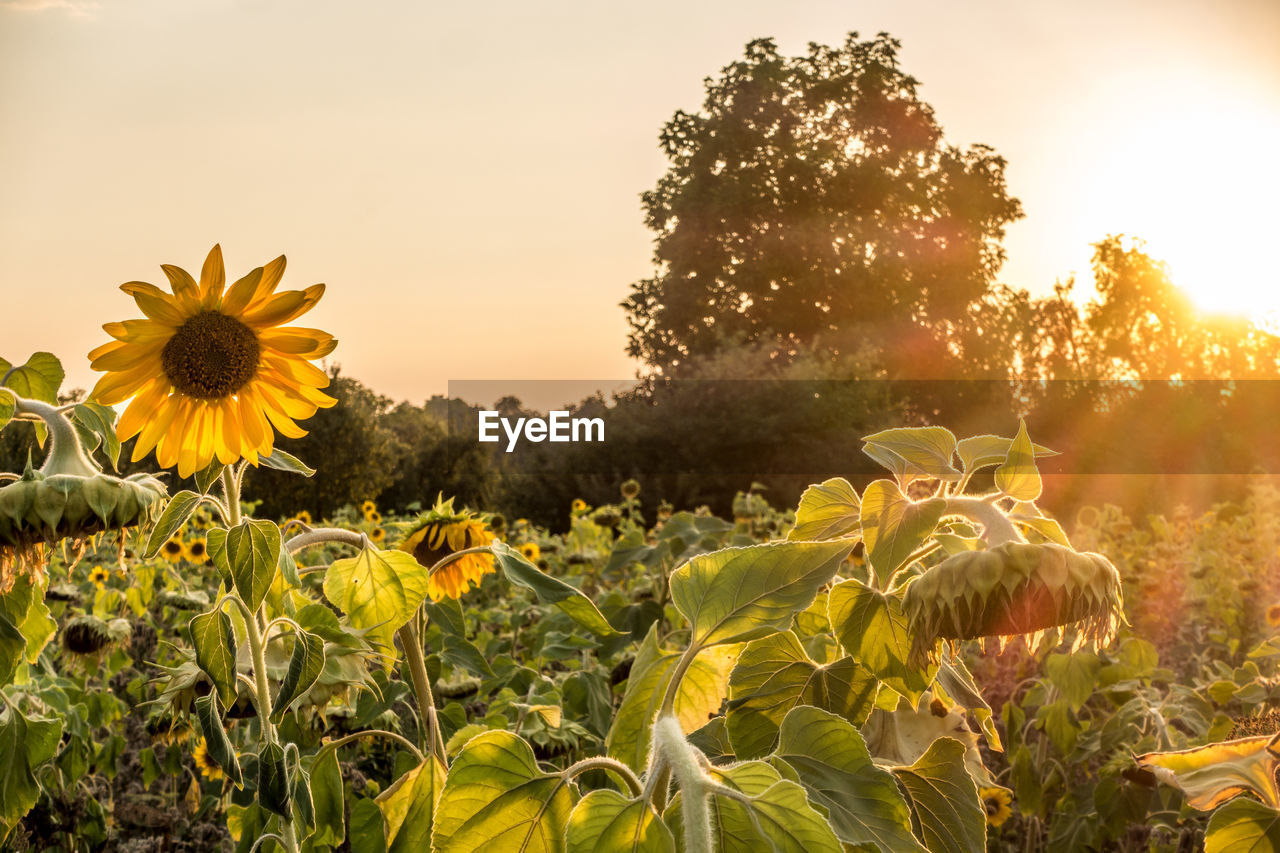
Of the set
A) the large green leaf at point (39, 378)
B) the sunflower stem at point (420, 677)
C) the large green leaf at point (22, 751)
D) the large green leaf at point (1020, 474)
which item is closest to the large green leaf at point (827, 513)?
the large green leaf at point (1020, 474)

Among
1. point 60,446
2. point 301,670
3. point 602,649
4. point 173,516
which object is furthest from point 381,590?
point 602,649

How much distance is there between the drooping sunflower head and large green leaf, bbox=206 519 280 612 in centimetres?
94

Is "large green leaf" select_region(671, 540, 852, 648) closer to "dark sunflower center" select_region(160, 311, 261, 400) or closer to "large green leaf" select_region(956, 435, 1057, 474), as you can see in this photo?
"large green leaf" select_region(956, 435, 1057, 474)

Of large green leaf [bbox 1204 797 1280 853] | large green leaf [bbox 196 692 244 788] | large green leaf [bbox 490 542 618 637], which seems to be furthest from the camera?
large green leaf [bbox 196 692 244 788]

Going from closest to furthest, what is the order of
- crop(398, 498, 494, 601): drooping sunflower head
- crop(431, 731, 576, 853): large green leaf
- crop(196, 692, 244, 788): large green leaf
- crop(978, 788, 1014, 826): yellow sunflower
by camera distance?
1. crop(431, 731, 576, 853): large green leaf
2. crop(196, 692, 244, 788): large green leaf
3. crop(398, 498, 494, 601): drooping sunflower head
4. crop(978, 788, 1014, 826): yellow sunflower

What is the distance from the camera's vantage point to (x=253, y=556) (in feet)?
3.21

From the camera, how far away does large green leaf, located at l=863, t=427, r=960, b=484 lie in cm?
75

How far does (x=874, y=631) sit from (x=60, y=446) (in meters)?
0.77

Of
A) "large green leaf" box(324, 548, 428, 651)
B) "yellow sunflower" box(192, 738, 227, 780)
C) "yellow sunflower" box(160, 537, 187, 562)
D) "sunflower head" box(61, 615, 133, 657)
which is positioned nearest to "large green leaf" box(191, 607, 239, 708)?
"large green leaf" box(324, 548, 428, 651)

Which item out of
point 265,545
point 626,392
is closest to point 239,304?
point 265,545

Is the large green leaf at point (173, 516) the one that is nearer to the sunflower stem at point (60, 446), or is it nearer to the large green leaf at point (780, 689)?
the sunflower stem at point (60, 446)

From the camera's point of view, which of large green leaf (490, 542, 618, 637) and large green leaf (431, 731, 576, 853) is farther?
large green leaf (490, 542, 618, 637)

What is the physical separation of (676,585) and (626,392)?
1668 cm

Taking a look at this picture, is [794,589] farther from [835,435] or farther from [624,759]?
[835,435]
